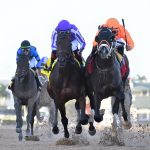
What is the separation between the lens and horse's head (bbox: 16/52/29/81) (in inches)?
777

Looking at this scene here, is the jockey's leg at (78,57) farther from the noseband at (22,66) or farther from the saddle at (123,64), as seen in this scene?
the noseband at (22,66)

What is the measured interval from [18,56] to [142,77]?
17078 centimetres

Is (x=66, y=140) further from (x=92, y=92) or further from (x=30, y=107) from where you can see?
(x=30, y=107)

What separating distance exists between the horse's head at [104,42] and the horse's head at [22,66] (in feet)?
12.7

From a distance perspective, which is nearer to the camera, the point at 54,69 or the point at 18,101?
the point at 54,69

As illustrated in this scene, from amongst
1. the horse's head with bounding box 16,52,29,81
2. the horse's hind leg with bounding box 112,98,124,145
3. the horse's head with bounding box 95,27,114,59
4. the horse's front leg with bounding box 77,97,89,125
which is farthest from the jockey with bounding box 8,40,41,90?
the horse's head with bounding box 95,27,114,59

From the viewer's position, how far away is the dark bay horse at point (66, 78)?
16.0 meters

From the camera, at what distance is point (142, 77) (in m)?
190

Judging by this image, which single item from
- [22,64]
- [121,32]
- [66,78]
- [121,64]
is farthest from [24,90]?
[66,78]

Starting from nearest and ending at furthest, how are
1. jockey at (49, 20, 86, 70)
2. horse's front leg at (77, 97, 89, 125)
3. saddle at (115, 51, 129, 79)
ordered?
horse's front leg at (77, 97, 89, 125)
jockey at (49, 20, 86, 70)
saddle at (115, 51, 129, 79)

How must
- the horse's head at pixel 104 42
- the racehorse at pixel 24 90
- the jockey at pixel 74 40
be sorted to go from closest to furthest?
the horse's head at pixel 104 42
the jockey at pixel 74 40
the racehorse at pixel 24 90

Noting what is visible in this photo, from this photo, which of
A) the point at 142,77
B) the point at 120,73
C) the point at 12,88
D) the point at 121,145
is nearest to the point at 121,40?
the point at 120,73

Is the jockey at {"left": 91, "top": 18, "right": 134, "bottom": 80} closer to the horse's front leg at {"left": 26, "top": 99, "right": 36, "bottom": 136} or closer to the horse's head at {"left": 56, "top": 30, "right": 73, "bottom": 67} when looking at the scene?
the horse's head at {"left": 56, "top": 30, "right": 73, "bottom": 67}

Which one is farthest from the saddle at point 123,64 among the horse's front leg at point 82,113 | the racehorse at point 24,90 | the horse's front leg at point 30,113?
the horse's front leg at point 30,113
